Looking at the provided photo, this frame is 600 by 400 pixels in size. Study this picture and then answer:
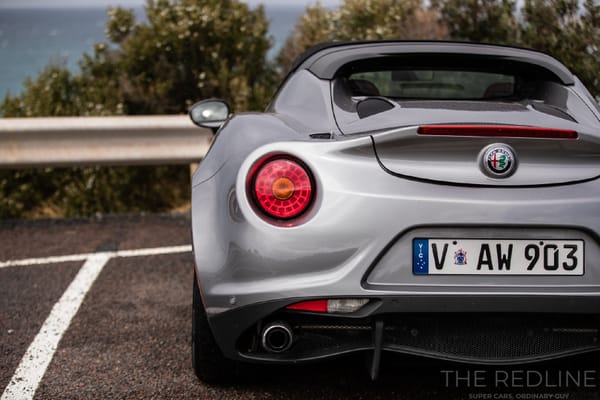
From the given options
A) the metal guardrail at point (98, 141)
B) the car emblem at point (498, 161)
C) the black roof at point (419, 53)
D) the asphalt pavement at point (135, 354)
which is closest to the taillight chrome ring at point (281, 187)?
the car emblem at point (498, 161)

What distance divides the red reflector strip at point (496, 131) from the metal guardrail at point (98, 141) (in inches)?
166

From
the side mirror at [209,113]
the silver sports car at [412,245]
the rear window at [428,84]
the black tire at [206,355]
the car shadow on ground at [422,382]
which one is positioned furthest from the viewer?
the side mirror at [209,113]

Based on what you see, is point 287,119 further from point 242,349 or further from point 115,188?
point 115,188

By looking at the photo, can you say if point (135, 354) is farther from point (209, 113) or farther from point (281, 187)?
point (281, 187)

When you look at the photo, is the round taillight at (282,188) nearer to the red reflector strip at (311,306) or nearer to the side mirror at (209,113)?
the red reflector strip at (311,306)

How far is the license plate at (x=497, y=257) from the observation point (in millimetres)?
2387

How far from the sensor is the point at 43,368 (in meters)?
3.28

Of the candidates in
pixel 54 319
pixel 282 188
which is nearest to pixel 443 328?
pixel 282 188

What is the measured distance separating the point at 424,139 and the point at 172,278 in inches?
107

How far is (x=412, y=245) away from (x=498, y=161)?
0.37 meters

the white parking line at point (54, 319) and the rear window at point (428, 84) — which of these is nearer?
the white parking line at point (54, 319)

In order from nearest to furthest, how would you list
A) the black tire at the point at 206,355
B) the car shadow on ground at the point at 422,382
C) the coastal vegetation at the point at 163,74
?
the black tire at the point at 206,355, the car shadow on ground at the point at 422,382, the coastal vegetation at the point at 163,74

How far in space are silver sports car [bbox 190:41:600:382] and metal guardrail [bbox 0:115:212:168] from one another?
13.4ft

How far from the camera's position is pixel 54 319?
13.1 ft
